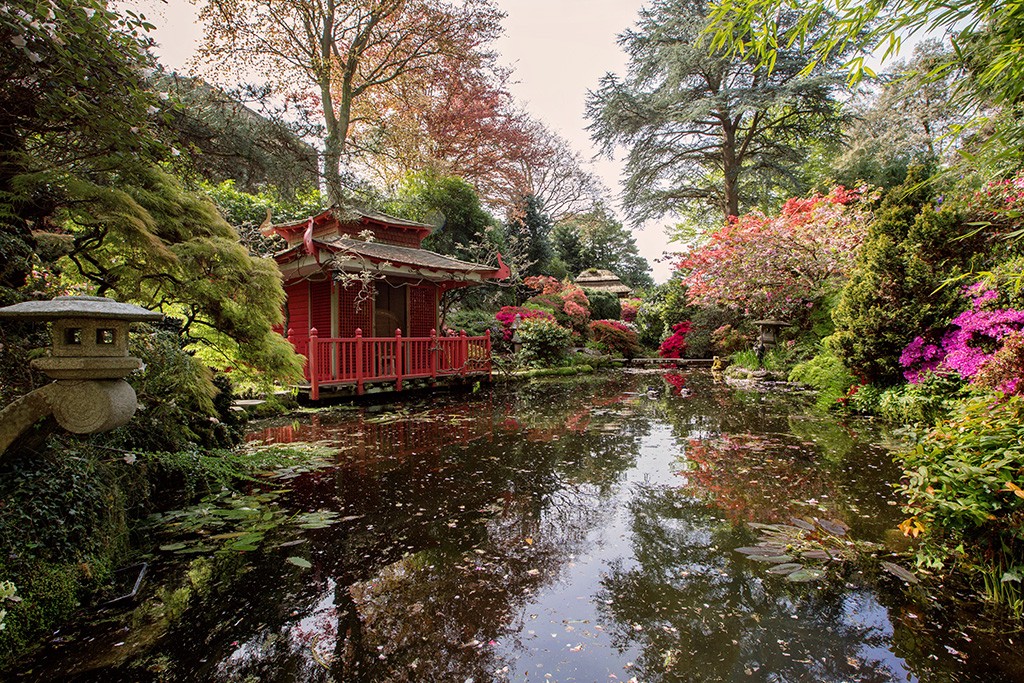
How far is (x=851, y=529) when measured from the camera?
10.7 ft

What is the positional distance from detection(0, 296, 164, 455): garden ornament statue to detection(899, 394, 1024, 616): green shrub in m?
4.29

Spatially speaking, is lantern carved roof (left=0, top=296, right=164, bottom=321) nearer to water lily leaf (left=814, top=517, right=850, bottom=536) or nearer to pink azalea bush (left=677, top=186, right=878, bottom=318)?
water lily leaf (left=814, top=517, right=850, bottom=536)

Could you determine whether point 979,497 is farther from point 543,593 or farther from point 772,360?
point 772,360

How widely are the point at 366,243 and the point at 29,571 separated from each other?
1019cm

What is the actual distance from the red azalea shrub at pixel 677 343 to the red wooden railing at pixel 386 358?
434 inches

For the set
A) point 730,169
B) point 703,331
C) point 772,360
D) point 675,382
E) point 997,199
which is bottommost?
point 675,382

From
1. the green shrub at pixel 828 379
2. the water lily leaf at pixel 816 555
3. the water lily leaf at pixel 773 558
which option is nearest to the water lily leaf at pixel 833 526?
the water lily leaf at pixel 816 555

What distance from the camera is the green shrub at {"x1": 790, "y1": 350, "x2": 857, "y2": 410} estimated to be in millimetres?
8211

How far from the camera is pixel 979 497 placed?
2.29 meters

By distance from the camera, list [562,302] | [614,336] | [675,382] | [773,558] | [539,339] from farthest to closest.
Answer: [614,336] < [562,302] < [539,339] < [675,382] < [773,558]

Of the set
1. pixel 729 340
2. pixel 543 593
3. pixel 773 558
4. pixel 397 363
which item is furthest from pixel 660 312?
pixel 543 593

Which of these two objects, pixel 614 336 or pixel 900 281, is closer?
pixel 900 281

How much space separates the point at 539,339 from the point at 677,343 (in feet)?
26.2

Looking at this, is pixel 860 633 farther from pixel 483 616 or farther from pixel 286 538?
pixel 286 538
